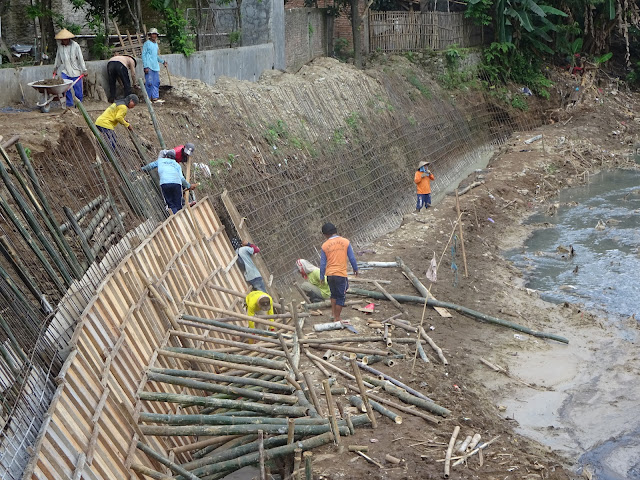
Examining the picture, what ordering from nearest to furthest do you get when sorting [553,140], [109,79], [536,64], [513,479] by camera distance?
[513,479]
[109,79]
[553,140]
[536,64]

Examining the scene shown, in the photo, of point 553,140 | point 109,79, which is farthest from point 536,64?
point 109,79

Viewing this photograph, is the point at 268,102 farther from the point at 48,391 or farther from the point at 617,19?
the point at 617,19

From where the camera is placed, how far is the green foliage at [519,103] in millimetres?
27172

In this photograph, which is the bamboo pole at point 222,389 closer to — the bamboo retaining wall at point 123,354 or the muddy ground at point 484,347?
the bamboo retaining wall at point 123,354

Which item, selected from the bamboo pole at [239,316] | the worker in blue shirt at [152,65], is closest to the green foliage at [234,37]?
the worker in blue shirt at [152,65]

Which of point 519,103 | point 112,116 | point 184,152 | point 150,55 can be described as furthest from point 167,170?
point 519,103

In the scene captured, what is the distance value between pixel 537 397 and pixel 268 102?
943 centimetres

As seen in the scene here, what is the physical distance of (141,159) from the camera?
39.3 ft

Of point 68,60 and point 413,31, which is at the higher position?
point 68,60

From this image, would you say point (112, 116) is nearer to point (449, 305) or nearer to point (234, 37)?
point (449, 305)

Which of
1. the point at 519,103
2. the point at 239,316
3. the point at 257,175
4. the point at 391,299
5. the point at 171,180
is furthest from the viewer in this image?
the point at 519,103

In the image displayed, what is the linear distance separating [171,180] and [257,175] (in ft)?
11.6

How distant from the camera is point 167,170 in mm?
11070

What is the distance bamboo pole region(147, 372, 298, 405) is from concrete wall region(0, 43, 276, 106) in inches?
317
